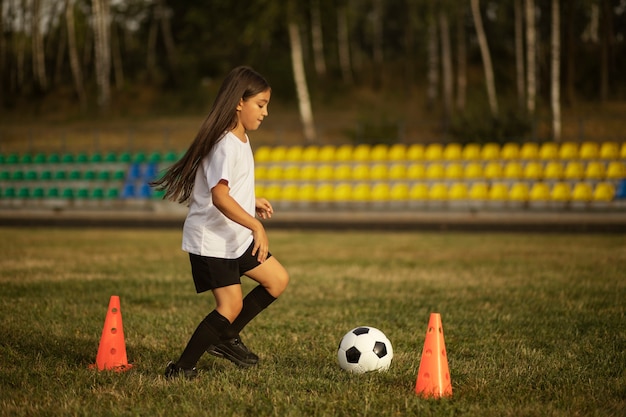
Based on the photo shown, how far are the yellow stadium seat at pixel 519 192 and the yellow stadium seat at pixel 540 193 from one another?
128mm

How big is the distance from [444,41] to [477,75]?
7.69m

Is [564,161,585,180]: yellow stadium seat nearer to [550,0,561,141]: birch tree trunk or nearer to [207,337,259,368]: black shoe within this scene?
[550,0,561,141]: birch tree trunk

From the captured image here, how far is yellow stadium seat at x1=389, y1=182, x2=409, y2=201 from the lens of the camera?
21.8m

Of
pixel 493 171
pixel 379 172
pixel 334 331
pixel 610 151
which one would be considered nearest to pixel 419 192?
pixel 379 172

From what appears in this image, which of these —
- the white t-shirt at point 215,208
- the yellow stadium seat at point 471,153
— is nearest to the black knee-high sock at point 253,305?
the white t-shirt at point 215,208

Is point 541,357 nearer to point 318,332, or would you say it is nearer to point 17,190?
point 318,332

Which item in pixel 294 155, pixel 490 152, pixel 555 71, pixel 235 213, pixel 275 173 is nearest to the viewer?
pixel 235 213

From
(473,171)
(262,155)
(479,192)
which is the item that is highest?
(262,155)

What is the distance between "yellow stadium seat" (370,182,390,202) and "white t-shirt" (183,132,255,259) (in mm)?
17181

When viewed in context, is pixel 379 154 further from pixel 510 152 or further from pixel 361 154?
pixel 510 152

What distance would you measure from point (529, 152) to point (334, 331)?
55.9 feet

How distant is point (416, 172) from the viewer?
890 inches

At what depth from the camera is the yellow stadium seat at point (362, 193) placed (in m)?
22.2

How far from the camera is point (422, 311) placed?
748 cm
